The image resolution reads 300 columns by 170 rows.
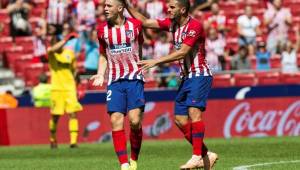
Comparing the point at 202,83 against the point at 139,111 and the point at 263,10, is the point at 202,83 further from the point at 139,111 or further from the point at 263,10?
the point at 263,10

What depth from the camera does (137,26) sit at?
1245 centimetres

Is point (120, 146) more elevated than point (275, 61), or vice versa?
point (120, 146)

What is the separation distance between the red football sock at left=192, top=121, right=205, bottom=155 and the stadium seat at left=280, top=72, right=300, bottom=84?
40.5ft

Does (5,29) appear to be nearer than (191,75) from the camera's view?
No

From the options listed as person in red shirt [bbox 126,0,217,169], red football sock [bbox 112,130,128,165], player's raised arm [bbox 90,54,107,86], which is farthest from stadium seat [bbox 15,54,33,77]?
red football sock [bbox 112,130,128,165]

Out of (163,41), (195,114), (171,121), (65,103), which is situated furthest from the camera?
(163,41)

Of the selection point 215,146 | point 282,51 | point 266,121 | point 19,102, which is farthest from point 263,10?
point 215,146

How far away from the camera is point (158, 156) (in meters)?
16.1

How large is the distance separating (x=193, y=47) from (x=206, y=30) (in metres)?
14.7

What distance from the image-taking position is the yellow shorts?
1973 cm

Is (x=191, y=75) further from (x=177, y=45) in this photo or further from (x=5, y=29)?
(x=5, y=29)

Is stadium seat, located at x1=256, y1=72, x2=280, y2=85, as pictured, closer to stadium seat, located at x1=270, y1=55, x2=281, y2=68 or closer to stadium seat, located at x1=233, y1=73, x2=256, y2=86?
stadium seat, located at x1=233, y1=73, x2=256, y2=86

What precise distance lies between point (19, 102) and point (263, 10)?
29.0 feet

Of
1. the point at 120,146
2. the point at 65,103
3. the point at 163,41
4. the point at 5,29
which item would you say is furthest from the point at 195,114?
the point at 5,29
